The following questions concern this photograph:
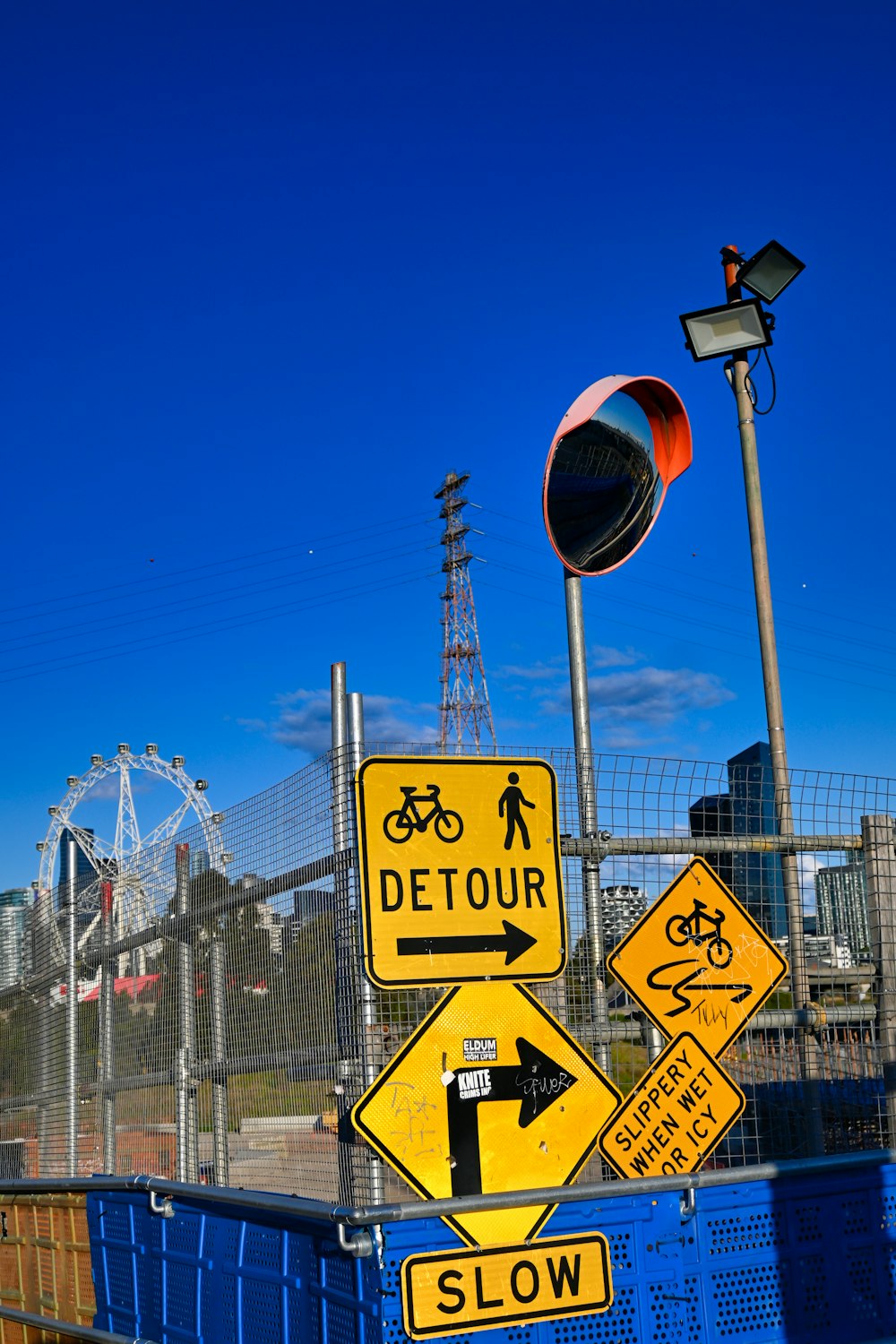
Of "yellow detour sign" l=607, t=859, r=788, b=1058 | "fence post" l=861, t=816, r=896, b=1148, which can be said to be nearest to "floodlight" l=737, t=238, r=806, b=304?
"fence post" l=861, t=816, r=896, b=1148

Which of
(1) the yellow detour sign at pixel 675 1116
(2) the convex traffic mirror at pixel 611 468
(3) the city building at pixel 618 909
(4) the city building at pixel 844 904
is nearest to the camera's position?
(1) the yellow detour sign at pixel 675 1116

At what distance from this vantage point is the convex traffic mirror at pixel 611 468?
10.5 m

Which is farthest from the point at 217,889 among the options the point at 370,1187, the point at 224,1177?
the point at 370,1187

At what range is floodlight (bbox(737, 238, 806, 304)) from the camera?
9.94 meters

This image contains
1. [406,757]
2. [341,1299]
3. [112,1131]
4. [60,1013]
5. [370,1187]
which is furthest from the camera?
[60,1013]

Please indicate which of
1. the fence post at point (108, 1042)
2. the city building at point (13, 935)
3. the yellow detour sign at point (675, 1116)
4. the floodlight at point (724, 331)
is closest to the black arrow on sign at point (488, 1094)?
the yellow detour sign at point (675, 1116)

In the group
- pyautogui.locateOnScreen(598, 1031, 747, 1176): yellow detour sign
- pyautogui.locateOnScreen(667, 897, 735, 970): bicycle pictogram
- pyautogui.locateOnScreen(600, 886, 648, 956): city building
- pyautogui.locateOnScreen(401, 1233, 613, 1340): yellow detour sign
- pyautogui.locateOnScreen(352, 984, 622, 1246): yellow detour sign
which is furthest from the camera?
pyautogui.locateOnScreen(600, 886, 648, 956): city building

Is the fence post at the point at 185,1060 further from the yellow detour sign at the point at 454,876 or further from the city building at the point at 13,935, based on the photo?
the city building at the point at 13,935

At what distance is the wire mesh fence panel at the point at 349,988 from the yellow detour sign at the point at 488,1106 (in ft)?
2.48

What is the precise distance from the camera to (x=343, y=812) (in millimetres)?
6246

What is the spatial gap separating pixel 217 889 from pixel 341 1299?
3.21 m

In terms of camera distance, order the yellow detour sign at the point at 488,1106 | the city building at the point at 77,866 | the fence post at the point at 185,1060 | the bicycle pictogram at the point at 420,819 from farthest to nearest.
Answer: the city building at the point at 77,866, the fence post at the point at 185,1060, the bicycle pictogram at the point at 420,819, the yellow detour sign at the point at 488,1106

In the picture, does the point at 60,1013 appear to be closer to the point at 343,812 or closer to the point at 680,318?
the point at 343,812

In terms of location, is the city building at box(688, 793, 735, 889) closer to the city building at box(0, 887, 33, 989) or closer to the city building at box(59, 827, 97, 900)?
the city building at box(59, 827, 97, 900)
